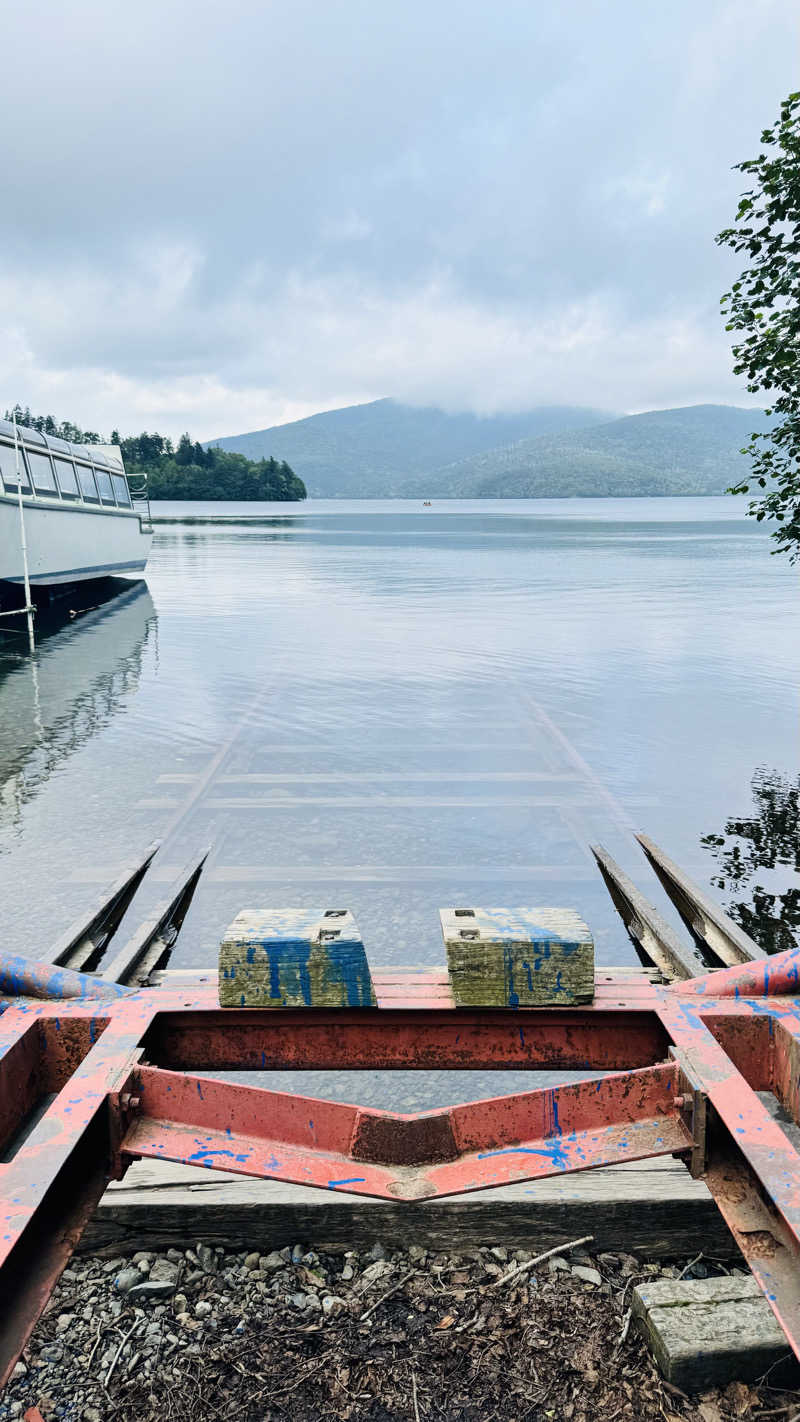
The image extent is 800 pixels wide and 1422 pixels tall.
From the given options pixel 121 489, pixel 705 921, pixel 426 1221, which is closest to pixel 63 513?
pixel 121 489

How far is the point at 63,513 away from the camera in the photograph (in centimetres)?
2644

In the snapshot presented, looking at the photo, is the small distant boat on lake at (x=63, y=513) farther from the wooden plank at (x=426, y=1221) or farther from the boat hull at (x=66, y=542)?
the wooden plank at (x=426, y=1221)

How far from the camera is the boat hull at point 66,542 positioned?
23312 mm

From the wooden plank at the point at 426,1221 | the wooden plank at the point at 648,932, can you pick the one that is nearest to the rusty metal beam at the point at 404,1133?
the wooden plank at the point at 426,1221

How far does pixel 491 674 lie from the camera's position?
1828cm

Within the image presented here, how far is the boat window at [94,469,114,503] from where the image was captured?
31.8 metres

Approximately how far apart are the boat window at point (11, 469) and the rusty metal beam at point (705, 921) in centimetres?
1957

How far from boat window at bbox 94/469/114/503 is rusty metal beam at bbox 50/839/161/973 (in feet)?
87.7

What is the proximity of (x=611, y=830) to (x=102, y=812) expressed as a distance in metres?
5.12

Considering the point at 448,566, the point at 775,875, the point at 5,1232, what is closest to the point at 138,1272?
the point at 5,1232

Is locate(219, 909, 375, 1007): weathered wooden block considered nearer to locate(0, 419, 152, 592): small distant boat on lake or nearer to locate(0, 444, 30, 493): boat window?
locate(0, 419, 152, 592): small distant boat on lake

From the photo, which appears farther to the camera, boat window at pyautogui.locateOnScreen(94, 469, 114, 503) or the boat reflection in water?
boat window at pyautogui.locateOnScreen(94, 469, 114, 503)

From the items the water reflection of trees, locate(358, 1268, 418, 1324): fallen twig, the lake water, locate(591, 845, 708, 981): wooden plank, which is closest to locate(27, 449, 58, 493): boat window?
the lake water

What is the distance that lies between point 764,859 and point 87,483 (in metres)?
26.4
